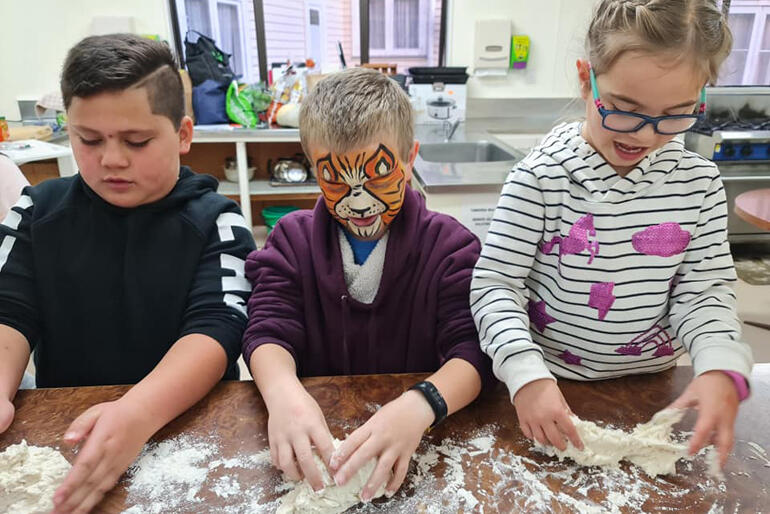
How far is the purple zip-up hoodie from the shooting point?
95cm

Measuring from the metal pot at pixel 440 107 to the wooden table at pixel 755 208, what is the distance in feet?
5.24

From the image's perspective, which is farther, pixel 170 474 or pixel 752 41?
pixel 752 41

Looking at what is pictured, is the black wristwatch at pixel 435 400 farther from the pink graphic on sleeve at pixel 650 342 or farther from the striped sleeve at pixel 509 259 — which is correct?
the pink graphic on sleeve at pixel 650 342

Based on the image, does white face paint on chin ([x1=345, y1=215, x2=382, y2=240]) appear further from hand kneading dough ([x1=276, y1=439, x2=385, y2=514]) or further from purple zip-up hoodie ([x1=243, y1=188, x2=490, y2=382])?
hand kneading dough ([x1=276, y1=439, x2=385, y2=514])

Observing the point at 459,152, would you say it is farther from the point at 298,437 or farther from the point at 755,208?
the point at 298,437

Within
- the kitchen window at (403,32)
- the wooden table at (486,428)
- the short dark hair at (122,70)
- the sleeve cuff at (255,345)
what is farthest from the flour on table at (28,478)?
the kitchen window at (403,32)

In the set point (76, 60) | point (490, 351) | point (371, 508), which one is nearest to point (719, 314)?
point (490, 351)

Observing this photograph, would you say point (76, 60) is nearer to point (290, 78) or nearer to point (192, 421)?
point (192, 421)

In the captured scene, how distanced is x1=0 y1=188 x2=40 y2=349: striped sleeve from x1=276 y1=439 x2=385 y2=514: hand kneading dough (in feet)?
2.01

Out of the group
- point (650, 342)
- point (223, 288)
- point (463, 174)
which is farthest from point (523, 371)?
point (463, 174)

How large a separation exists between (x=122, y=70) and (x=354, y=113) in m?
0.38

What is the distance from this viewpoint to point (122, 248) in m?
1.01

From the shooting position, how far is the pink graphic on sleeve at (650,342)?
0.92 metres

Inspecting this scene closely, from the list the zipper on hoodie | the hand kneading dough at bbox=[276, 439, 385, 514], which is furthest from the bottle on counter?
the hand kneading dough at bbox=[276, 439, 385, 514]
